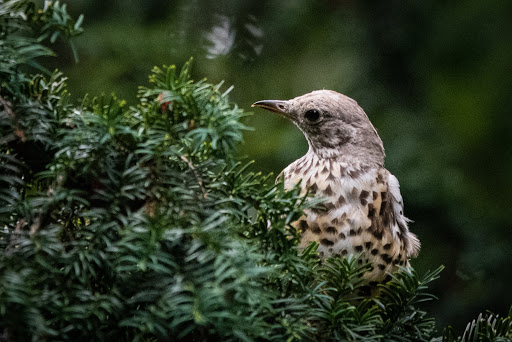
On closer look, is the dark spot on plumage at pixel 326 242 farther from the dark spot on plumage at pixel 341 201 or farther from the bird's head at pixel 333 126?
the bird's head at pixel 333 126

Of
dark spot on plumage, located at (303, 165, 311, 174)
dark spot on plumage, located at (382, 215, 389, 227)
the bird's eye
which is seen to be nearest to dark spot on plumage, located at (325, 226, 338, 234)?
dark spot on plumage, located at (382, 215, 389, 227)

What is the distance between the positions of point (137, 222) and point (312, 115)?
145 cm

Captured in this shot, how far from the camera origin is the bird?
1.95 m

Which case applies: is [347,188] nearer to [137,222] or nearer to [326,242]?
[326,242]

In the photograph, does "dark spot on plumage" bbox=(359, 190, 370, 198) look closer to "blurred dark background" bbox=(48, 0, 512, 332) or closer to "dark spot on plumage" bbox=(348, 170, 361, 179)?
"dark spot on plumage" bbox=(348, 170, 361, 179)

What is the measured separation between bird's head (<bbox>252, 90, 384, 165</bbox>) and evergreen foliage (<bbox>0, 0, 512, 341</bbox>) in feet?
3.87

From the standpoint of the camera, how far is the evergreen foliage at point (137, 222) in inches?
36.3

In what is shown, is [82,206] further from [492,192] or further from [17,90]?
[492,192]

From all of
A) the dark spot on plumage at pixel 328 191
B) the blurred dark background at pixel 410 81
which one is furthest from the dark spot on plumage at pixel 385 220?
the blurred dark background at pixel 410 81

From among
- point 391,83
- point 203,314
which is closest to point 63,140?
point 203,314

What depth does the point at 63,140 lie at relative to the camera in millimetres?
1028

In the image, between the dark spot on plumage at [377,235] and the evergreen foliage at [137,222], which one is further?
the dark spot on plumage at [377,235]

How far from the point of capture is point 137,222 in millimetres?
965

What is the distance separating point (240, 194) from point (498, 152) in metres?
2.16
